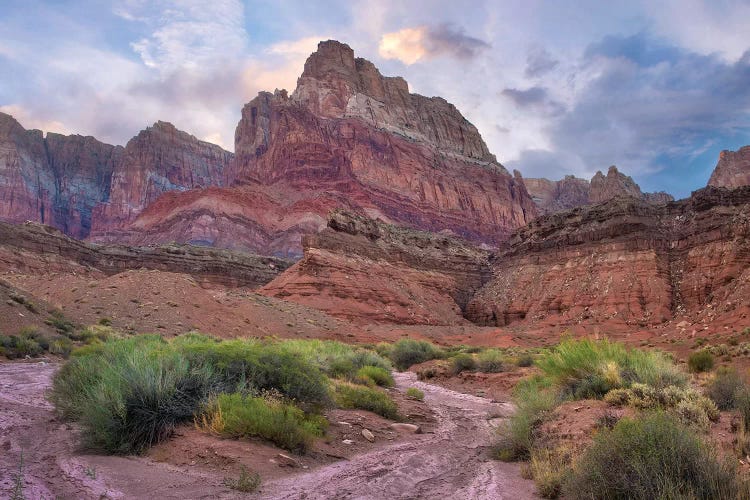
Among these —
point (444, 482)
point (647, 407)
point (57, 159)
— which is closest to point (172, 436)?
point (444, 482)

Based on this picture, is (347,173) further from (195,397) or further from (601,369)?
(195,397)

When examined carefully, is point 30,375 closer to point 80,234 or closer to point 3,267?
point 3,267

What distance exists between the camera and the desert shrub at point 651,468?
13.9 ft

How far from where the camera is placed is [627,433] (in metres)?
4.97

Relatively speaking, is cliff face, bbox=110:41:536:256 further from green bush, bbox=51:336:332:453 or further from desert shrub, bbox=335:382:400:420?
green bush, bbox=51:336:332:453

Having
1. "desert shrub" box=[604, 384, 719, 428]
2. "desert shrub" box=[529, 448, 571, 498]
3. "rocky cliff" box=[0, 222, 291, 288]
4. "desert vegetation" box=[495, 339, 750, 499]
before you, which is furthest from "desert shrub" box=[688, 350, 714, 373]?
"rocky cliff" box=[0, 222, 291, 288]

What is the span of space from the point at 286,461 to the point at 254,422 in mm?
721

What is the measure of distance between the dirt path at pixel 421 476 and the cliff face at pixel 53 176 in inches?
6547

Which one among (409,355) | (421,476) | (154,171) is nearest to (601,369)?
(421,476)

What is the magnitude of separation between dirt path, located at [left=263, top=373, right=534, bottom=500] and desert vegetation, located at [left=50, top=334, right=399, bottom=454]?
1.03 meters

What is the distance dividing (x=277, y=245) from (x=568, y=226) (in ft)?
204

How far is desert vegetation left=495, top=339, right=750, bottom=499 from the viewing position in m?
4.39

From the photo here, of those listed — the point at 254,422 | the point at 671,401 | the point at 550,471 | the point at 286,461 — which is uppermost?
the point at 671,401

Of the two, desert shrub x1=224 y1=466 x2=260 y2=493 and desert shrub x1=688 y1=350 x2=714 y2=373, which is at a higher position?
desert shrub x1=688 y1=350 x2=714 y2=373
